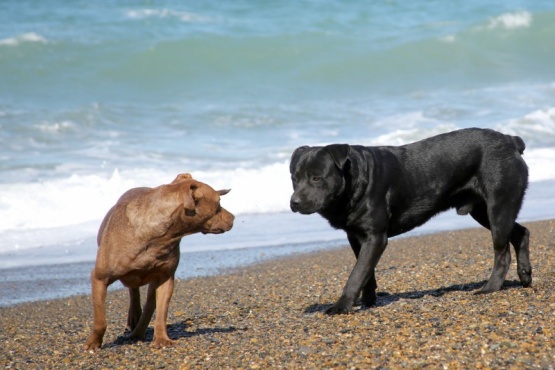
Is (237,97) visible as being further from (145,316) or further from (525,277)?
(145,316)

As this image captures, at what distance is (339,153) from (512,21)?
25175mm

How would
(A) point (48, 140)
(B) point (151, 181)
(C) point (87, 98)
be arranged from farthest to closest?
(C) point (87, 98), (A) point (48, 140), (B) point (151, 181)

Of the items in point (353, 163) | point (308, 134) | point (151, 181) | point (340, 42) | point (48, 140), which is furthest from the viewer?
point (340, 42)

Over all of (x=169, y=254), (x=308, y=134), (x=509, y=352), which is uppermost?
(x=308, y=134)

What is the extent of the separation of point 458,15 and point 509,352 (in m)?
27.5

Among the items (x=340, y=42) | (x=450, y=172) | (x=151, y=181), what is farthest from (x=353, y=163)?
(x=340, y=42)

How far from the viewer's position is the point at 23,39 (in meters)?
24.4

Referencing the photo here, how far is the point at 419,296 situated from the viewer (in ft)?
23.1

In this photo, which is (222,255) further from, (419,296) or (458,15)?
(458,15)

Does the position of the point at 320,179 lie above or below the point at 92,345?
above

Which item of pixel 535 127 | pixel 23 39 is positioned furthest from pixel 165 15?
pixel 535 127

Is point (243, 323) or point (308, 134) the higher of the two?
point (308, 134)

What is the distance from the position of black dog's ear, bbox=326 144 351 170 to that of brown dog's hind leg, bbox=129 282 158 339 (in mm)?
1650

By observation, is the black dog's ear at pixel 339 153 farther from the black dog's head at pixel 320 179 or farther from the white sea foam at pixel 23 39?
the white sea foam at pixel 23 39
